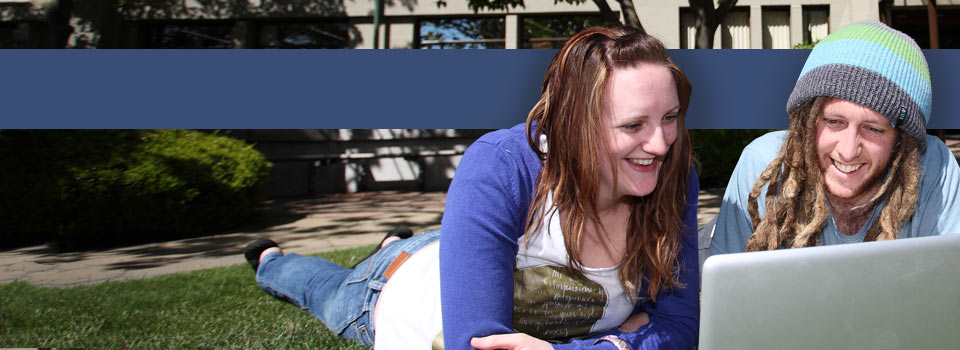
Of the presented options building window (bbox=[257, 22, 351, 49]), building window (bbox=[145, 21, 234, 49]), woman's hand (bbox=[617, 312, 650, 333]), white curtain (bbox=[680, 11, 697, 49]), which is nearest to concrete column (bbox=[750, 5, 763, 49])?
white curtain (bbox=[680, 11, 697, 49])

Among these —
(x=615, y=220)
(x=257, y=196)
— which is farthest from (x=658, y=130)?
(x=257, y=196)

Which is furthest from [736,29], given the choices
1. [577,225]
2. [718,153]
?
[577,225]

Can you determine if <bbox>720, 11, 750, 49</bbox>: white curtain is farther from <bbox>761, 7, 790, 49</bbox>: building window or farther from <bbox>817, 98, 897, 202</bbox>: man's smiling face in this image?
<bbox>817, 98, 897, 202</bbox>: man's smiling face

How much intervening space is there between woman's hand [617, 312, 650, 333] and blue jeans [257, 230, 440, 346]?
0.62 meters

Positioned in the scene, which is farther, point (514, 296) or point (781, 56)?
point (781, 56)

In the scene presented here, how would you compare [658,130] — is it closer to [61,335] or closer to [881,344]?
[881,344]

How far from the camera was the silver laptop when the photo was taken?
104 centimetres

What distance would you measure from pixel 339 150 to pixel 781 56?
9.66 m

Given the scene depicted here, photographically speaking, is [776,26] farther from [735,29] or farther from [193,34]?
[193,34]

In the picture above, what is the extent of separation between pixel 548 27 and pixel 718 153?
3802mm

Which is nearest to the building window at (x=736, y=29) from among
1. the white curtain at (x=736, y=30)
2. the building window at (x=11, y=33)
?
the white curtain at (x=736, y=30)

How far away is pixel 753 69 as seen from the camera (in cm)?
187

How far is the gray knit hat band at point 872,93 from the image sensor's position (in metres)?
1.39

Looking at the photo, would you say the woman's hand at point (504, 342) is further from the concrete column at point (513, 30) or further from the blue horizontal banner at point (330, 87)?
the concrete column at point (513, 30)
